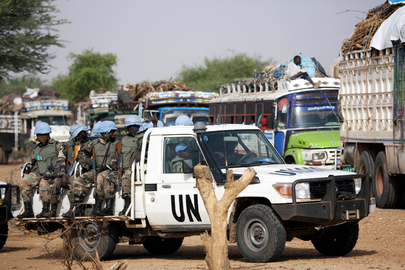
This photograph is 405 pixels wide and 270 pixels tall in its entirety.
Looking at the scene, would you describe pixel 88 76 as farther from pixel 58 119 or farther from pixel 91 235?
pixel 91 235

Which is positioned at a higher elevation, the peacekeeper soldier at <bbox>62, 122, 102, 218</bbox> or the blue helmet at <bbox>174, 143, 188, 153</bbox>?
the blue helmet at <bbox>174, 143, 188, 153</bbox>

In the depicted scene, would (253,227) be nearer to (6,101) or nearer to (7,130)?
(7,130)

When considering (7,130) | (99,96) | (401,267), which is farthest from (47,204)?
(7,130)

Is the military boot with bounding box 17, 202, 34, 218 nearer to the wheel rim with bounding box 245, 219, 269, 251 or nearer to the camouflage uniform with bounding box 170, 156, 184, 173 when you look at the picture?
the camouflage uniform with bounding box 170, 156, 184, 173

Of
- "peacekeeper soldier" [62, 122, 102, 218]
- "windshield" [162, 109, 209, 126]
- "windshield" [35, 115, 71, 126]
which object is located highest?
"windshield" [35, 115, 71, 126]

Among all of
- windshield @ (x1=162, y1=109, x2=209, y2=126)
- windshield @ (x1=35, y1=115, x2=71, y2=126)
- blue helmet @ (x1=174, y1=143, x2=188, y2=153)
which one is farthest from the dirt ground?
windshield @ (x1=35, y1=115, x2=71, y2=126)

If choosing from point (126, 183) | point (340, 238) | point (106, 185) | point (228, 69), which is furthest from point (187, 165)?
point (228, 69)

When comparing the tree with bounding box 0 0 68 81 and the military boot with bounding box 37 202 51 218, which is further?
the tree with bounding box 0 0 68 81

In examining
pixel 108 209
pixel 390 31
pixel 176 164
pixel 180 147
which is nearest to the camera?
pixel 176 164

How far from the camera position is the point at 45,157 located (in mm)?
9695

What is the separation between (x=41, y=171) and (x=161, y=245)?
222 cm

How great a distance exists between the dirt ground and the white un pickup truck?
315 millimetres

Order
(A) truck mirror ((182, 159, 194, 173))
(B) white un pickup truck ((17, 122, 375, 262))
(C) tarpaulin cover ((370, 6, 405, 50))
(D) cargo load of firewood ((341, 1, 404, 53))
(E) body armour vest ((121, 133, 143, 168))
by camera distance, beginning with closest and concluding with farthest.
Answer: (B) white un pickup truck ((17, 122, 375, 262)) < (A) truck mirror ((182, 159, 194, 173)) < (E) body armour vest ((121, 133, 143, 168)) < (C) tarpaulin cover ((370, 6, 405, 50)) < (D) cargo load of firewood ((341, 1, 404, 53))

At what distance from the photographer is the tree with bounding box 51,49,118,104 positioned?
57750 mm
